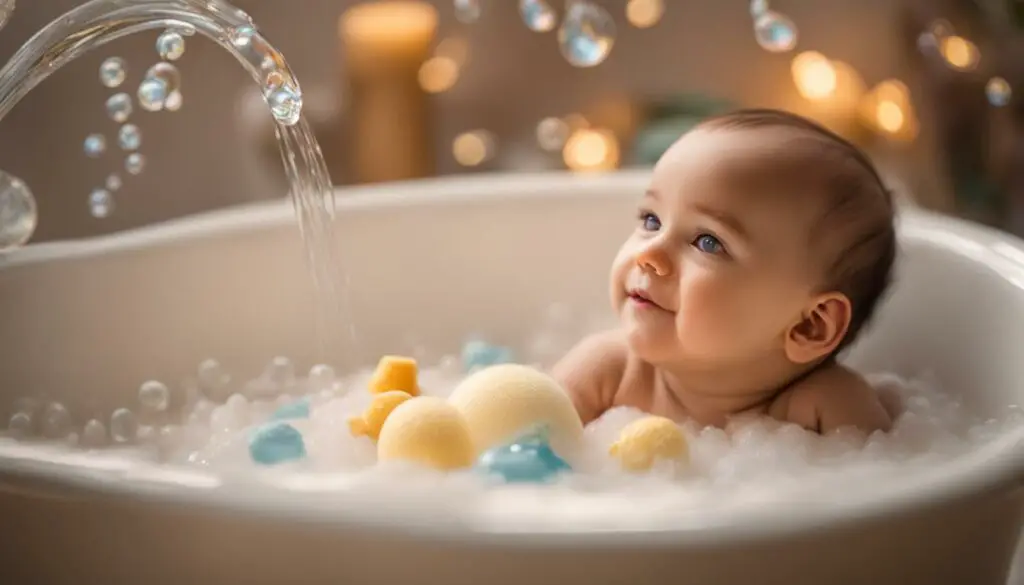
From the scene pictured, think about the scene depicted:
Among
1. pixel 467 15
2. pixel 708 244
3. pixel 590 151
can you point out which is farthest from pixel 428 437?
pixel 467 15

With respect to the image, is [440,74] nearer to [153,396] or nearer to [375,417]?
[153,396]

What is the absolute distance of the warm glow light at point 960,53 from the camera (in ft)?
6.79

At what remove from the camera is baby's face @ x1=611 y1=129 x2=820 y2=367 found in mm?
1058

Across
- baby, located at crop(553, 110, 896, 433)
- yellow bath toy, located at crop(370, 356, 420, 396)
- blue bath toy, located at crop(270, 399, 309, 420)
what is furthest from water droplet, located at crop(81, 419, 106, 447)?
baby, located at crop(553, 110, 896, 433)

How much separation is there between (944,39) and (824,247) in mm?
1201

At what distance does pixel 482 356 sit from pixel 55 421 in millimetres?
445

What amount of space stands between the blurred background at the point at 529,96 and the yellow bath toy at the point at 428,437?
38.6 inches

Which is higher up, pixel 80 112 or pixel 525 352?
pixel 80 112

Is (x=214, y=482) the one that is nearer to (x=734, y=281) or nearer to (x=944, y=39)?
(x=734, y=281)

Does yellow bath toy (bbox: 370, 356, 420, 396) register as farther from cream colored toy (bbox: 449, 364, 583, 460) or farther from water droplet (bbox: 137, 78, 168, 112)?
water droplet (bbox: 137, 78, 168, 112)

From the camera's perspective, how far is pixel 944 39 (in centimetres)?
210

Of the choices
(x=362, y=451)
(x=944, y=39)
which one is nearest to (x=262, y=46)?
(x=362, y=451)

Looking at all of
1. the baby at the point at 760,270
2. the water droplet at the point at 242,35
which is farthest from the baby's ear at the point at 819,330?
the water droplet at the point at 242,35

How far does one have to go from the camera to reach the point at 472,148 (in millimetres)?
2332
